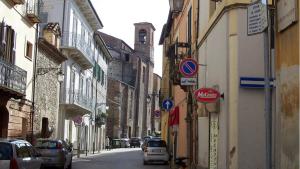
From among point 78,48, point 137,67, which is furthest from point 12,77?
point 137,67

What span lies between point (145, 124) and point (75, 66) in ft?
186

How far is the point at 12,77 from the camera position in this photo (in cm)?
2353

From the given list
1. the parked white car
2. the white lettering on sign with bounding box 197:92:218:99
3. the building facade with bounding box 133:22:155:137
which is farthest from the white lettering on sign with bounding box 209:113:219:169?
the building facade with bounding box 133:22:155:137

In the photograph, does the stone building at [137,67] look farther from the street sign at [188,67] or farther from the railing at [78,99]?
the street sign at [188,67]

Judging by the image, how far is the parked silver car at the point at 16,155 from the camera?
1296 cm

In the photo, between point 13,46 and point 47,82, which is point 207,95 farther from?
point 47,82

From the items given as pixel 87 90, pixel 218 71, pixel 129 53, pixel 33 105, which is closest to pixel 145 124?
pixel 129 53

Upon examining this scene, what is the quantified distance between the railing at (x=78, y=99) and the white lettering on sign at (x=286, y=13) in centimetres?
3115

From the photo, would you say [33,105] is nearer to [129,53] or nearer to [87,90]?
[87,90]

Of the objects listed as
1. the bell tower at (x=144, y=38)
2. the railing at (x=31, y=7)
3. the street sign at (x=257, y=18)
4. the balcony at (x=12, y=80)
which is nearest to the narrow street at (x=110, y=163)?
the balcony at (x=12, y=80)

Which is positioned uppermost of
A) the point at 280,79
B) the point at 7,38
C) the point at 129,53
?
the point at 129,53

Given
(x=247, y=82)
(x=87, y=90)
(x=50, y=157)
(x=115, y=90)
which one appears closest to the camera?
(x=247, y=82)

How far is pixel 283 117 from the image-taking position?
959 cm

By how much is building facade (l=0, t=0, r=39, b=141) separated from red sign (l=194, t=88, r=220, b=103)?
29.8 ft
